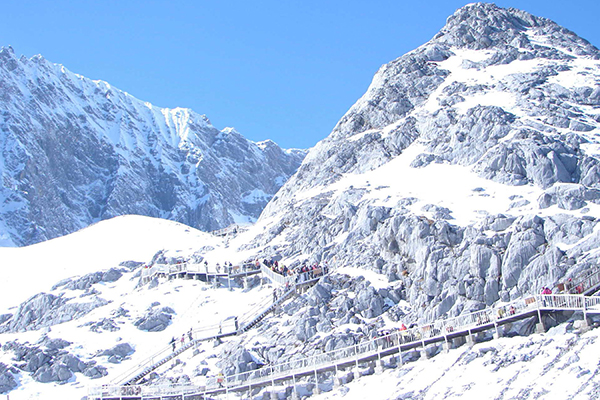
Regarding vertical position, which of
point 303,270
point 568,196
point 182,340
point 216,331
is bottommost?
point 182,340

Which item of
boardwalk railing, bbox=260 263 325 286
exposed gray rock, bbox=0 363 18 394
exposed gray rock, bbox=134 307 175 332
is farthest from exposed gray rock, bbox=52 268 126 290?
boardwalk railing, bbox=260 263 325 286

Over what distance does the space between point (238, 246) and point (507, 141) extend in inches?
1255

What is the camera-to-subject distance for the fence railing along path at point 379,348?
46.0 metres

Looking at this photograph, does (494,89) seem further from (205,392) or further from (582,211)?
(205,392)

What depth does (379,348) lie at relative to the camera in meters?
49.6

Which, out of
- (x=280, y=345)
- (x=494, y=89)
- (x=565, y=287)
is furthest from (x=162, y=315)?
(x=494, y=89)

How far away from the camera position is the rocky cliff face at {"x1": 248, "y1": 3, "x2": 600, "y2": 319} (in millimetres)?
59500

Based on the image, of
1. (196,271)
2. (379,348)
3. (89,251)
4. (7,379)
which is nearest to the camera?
(379,348)

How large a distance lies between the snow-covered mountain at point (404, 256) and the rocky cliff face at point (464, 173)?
0.21 metres

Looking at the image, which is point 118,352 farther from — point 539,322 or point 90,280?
point 539,322

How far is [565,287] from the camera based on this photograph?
47.1m

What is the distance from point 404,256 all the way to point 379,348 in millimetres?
17247

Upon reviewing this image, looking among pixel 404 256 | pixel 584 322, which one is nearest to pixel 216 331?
pixel 404 256

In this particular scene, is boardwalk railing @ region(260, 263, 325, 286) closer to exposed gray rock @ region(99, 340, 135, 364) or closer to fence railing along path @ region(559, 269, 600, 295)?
exposed gray rock @ region(99, 340, 135, 364)
